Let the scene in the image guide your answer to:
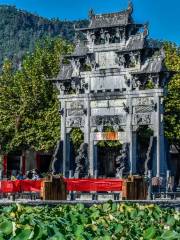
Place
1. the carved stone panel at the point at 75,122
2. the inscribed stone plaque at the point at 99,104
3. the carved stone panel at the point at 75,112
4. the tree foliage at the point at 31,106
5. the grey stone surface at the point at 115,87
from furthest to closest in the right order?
the tree foliage at the point at 31,106, the carved stone panel at the point at 75,112, the carved stone panel at the point at 75,122, the inscribed stone plaque at the point at 99,104, the grey stone surface at the point at 115,87

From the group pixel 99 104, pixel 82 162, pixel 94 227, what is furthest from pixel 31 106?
pixel 94 227

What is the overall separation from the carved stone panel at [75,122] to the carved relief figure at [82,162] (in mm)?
1754

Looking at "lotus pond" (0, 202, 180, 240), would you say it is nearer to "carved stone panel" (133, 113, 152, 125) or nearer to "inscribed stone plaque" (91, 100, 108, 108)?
"carved stone panel" (133, 113, 152, 125)

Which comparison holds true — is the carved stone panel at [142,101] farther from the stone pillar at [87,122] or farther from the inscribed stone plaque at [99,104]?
the stone pillar at [87,122]

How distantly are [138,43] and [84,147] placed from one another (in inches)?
324

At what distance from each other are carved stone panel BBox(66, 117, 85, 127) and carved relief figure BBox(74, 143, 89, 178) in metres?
1.75

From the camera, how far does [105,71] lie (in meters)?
45.7

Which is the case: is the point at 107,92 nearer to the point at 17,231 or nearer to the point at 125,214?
the point at 125,214

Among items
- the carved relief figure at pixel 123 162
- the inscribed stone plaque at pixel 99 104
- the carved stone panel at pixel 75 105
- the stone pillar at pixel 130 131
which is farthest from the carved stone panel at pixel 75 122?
the carved relief figure at pixel 123 162

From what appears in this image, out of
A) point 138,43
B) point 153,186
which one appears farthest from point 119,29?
point 153,186

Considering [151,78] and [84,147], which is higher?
[151,78]

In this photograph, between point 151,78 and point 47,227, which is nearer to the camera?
point 47,227

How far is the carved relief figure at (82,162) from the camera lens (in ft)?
147

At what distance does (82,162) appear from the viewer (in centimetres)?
4531
